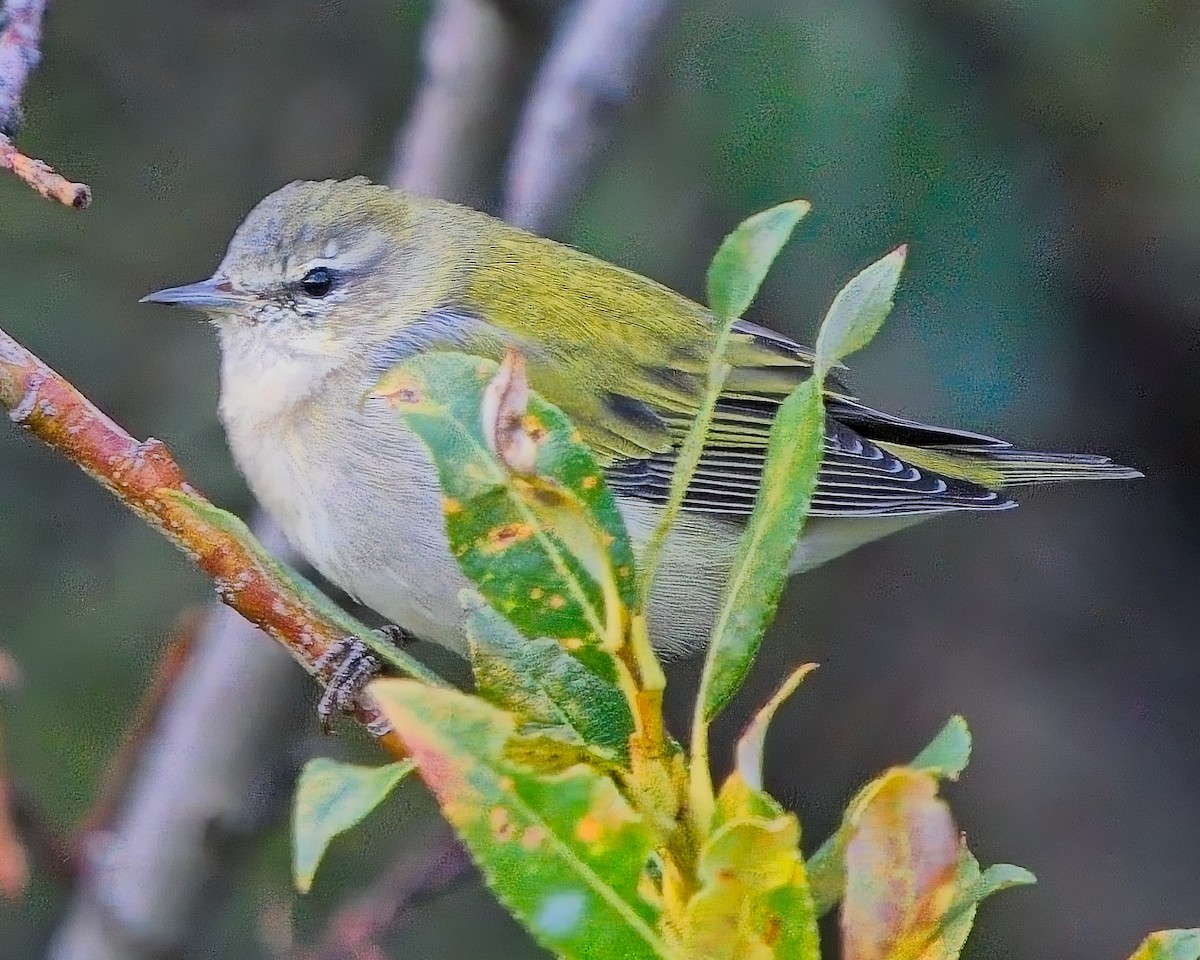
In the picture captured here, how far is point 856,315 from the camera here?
1148mm

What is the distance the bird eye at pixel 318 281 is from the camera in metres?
2.91

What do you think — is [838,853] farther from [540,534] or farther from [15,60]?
[15,60]

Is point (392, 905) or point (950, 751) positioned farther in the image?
point (392, 905)

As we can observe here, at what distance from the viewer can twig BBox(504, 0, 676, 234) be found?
9.26ft

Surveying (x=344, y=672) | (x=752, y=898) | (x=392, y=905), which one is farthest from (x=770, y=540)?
(x=392, y=905)

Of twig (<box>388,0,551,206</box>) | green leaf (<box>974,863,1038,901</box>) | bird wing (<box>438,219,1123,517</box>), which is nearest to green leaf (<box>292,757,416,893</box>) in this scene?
green leaf (<box>974,863,1038,901</box>)

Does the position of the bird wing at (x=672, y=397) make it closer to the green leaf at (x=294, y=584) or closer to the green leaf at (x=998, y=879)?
the green leaf at (x=294, y=584)

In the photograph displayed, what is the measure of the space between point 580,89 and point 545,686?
1.99 metres

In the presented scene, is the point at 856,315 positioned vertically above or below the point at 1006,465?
above

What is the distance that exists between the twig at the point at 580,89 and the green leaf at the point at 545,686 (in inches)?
76.6

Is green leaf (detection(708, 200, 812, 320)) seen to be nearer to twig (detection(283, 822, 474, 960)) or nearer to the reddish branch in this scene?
the reddish branch

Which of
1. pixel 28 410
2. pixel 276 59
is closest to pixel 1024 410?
pixel 276 59

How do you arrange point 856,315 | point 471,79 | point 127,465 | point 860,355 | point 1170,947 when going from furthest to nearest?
point 860,355, point 471,79, point 127,465, point 856,315, point 1170,947

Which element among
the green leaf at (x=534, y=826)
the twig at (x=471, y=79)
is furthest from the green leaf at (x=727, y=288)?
the twig at (x=471, y=79)
